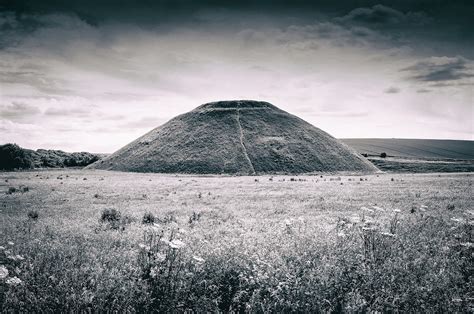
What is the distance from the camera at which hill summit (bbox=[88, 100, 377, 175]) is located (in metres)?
71.7

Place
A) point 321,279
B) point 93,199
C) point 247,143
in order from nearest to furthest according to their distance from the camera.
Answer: point 321,279, point 93,199, point 247,143

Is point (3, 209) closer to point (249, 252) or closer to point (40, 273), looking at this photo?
point (40, 273)

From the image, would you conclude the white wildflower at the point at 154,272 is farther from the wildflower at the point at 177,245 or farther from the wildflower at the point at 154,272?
the wildflower at the point at 177,245

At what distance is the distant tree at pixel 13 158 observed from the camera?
69.5m

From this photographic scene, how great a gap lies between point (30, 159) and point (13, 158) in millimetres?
→ 3715

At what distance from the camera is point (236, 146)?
7981cm

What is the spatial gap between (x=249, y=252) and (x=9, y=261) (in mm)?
4911

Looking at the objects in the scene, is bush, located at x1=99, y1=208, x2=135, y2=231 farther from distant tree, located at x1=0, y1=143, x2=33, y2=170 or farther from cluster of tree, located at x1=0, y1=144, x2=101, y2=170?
distant tree, located at x1=0, y1=143, x2=33, y2=170

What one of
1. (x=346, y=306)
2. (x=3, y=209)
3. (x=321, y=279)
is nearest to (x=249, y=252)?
(x=321, y=279)

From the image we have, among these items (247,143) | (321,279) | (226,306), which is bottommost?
(226,306)

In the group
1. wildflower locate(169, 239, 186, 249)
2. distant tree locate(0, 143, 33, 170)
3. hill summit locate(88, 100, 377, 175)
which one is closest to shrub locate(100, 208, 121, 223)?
wildflower locate(169, 239, 186, 249)

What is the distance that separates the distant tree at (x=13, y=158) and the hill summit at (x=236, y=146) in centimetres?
1420

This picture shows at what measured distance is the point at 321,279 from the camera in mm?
5684

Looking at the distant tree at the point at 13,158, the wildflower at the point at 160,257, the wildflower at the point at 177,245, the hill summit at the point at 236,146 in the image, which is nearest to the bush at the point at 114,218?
the wildflower at the point at 160,257
